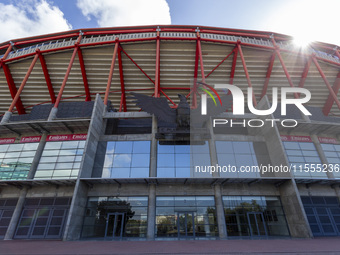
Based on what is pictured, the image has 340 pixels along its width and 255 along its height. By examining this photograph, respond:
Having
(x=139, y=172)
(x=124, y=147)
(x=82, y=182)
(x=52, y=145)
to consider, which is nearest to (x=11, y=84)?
(x=52, y=145)

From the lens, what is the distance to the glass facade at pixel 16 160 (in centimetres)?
1873

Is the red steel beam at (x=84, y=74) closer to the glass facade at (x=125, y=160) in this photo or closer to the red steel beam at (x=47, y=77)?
the red steel beam at (x=47, y=77)

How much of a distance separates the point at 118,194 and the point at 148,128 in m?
7.88

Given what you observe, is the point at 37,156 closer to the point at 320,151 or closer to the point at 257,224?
the point at 257,224

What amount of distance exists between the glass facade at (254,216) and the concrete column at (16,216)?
19.2 metres

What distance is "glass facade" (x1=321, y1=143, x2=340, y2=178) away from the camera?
19359mm

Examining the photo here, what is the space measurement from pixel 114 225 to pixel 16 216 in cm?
964

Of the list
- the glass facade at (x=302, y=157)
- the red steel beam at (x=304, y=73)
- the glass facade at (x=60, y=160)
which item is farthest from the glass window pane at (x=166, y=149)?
the red steel beam at (x=304, y=73)

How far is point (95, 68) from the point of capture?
27.4 metres

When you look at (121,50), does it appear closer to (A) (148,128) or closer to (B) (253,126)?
(A) (148,128)

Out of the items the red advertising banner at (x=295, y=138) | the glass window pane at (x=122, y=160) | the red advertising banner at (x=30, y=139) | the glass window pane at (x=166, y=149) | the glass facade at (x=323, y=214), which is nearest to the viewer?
the glass facade at (x=323, y=214)

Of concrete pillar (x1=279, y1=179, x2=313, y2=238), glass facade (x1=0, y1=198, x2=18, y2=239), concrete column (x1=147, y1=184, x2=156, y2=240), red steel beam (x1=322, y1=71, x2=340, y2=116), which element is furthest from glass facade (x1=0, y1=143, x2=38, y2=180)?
red steel beam (x1=322, y1=71, x2=340, y2=116)

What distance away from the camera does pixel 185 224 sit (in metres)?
15.5

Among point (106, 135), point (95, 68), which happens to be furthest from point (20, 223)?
point (95, 68)
